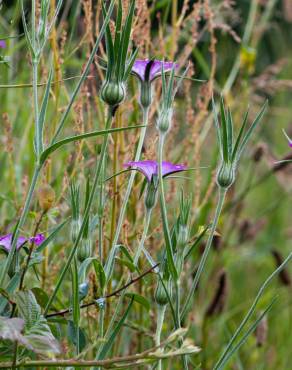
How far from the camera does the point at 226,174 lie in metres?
0.78

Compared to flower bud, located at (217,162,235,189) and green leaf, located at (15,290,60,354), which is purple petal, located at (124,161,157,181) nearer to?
flower bud, located at (217,162,235,189)

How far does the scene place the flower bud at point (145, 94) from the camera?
86cm

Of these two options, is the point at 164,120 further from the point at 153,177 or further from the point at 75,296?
the point at 75,296

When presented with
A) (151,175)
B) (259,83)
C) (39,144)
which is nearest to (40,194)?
(39,144)

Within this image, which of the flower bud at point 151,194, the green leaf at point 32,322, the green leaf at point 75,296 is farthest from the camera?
the flower bud at point 151,194

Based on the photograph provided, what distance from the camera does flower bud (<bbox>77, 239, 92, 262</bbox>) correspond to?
2.71ft

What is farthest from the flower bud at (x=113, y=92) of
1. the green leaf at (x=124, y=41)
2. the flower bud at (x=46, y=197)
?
the flower bud at (x=46, y=197)

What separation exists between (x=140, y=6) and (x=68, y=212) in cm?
46

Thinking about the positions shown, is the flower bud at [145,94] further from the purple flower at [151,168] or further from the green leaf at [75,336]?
the green leaf at [75,336]

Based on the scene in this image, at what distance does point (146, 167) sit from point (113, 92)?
0.37 feet

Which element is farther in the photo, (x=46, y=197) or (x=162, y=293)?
(x=162, y=293)

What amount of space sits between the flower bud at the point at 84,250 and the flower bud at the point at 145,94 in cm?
17

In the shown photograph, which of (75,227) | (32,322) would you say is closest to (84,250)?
(75,227)

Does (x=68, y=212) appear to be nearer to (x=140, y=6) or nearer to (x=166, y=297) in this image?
(x=140, y=6)
